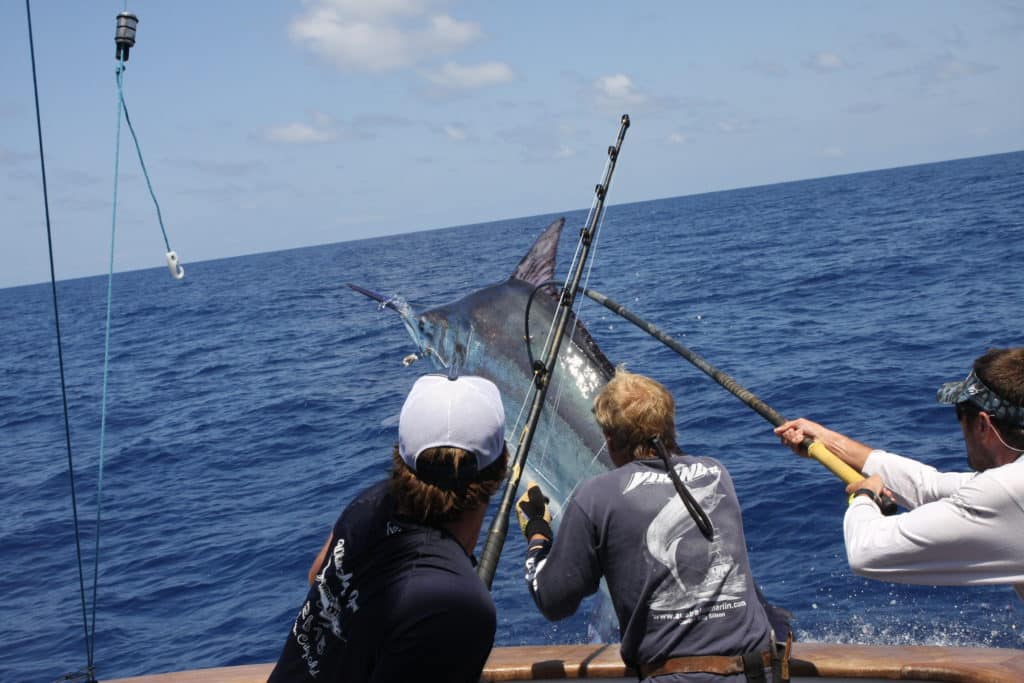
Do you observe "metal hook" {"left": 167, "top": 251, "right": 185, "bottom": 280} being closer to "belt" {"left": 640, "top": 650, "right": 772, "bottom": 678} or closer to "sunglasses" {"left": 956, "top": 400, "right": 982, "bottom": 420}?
"belt" {"left": 640, "top": 650, "right": 772, "bottom": 678}

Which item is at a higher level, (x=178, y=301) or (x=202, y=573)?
(x=202, y=573)

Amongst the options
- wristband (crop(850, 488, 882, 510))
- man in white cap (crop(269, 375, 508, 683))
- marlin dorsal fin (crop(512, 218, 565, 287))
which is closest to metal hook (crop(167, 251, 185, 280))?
marlin dorsal fin (crop(512, 218, 565, 287))

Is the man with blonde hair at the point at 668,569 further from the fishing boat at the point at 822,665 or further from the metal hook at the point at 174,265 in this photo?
the metal hook at the point at 174,265

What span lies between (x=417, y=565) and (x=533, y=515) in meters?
1.38

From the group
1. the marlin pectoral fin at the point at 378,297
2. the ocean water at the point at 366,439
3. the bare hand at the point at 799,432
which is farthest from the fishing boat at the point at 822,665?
the marlin pectoral fin at the point at 378,297

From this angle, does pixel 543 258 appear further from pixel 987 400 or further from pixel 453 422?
pixel 453 422

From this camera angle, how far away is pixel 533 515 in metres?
2.98

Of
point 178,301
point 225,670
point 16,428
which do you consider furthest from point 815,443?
point 178,301

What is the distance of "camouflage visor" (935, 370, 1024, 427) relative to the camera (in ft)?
7.07

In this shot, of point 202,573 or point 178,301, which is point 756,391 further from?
point 178,301

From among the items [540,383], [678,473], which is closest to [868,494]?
[678,473]

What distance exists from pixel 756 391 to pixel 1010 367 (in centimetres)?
942

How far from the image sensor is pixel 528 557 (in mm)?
2775

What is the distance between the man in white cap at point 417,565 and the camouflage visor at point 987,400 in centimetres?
136
